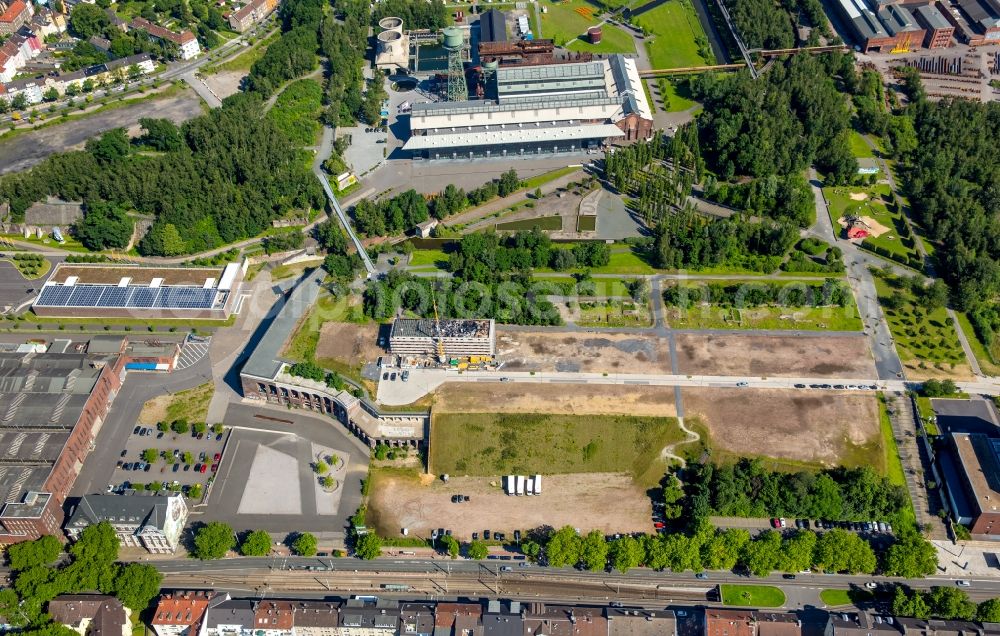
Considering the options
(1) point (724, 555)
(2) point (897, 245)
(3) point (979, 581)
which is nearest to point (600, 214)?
(2) point (897, 245)

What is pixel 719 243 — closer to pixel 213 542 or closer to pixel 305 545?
pixel 305 545

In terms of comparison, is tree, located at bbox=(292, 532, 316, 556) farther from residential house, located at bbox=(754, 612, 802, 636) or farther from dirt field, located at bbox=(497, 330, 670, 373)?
residential house, located at bbox=(754, 612, 802, 636)

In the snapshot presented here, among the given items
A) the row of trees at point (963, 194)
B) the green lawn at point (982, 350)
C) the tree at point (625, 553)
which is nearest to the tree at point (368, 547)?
the tree at point (625, 553)

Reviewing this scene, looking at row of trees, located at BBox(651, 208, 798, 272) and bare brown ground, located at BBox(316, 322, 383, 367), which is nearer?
bare brown ground, located at BBox(316, 322, 383, 367)

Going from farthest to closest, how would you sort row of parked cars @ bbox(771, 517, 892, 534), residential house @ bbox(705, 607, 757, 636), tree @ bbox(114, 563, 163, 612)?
1. row of parked cars @ bbox(771, 517, 892, 534)
2. tree @ bbox(114, 563, 163, 612)
3. residential house @ bbox(705, 607, 757, 636)

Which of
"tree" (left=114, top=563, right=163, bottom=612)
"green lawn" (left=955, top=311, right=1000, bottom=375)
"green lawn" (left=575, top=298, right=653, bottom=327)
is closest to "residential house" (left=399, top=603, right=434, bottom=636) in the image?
"tree" (left=114, top=563, right=163, bottom=612)

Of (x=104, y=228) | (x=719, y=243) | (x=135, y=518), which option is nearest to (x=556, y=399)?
(x=719, y=243)

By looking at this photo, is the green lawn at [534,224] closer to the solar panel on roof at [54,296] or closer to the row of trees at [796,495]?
the row of trees at [796,495]
